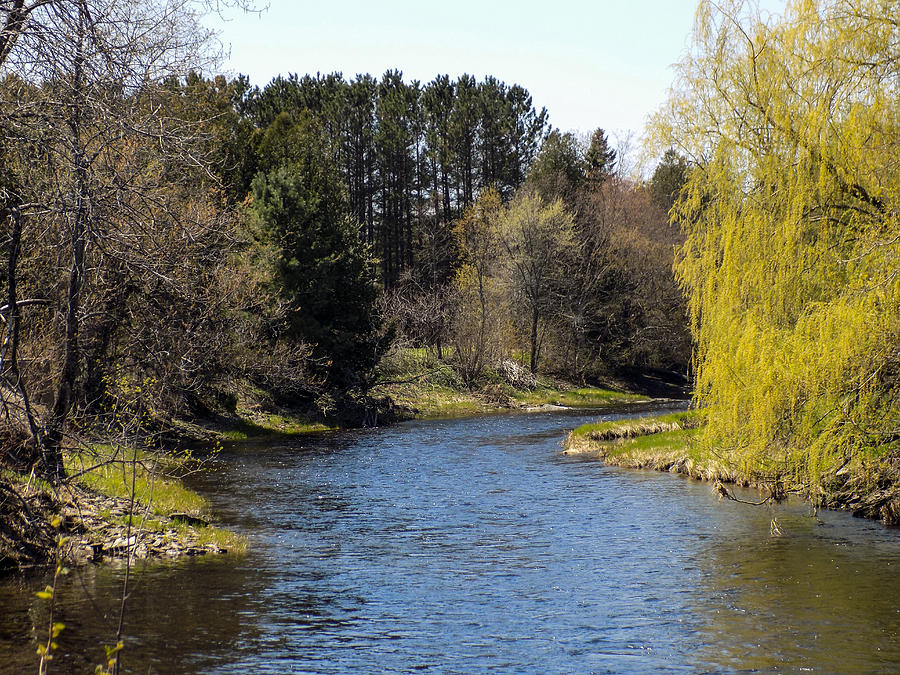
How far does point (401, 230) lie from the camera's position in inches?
3191

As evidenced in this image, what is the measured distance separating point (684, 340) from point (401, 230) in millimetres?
27806

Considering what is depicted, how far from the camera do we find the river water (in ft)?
36.3

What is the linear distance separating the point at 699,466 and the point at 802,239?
33.4 feet

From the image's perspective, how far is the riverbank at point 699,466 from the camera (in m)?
17.3

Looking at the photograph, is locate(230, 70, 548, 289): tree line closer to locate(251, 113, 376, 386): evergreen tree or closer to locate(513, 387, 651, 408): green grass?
locate(513, 387, 651, 408): green grass

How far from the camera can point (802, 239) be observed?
1634 centimetres

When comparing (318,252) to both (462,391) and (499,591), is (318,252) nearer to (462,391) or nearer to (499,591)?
(462,391)

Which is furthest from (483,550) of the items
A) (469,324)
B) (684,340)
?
(684,340)

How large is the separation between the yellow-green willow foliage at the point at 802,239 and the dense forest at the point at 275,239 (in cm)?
309

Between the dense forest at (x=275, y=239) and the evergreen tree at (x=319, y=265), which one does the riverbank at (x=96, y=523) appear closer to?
the dense forest at (x=275, y=239)

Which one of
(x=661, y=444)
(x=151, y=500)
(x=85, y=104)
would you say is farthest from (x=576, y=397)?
(x=85, y=104)

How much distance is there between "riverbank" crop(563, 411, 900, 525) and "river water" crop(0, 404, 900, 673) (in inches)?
21.2

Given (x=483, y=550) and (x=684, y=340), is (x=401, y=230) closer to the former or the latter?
(x=684, y=340)

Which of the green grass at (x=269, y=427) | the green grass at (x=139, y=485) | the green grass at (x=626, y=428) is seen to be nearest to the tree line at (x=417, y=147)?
the green grass at (x=269, y=427)
